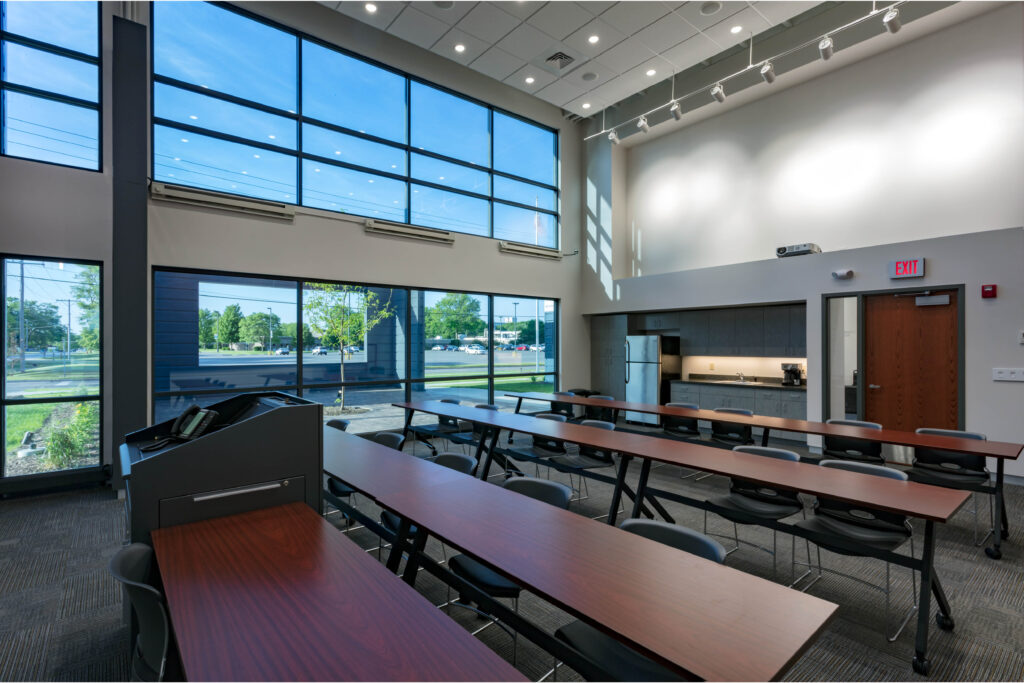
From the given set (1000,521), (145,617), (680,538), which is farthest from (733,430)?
(145,617)

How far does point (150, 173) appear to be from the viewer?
5141 millimetres

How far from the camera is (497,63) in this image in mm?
6680

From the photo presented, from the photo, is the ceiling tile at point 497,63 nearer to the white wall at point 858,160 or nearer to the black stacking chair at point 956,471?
the white wall at point 858,160

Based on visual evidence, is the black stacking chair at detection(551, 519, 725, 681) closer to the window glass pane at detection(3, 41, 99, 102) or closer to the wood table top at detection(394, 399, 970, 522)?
the wood table top at detection(394, 399, 970, 522)

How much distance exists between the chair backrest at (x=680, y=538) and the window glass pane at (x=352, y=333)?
525 centimetres

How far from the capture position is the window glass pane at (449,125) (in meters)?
7.31

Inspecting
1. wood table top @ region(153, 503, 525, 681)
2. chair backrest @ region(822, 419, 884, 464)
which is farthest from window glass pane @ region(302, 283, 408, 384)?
chair backrest @ region(822, 419, 884, 464)

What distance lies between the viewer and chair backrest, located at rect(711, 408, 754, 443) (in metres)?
5.18

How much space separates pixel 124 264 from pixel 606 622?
5.43 m

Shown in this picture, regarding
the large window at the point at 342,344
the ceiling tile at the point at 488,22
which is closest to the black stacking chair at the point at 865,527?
the large window at the point at 342,344

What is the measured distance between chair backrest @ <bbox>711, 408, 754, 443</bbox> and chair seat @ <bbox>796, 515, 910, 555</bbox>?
7.65ft

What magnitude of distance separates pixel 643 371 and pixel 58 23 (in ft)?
29.2

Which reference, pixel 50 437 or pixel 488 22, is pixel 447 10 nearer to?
pixel 488 22

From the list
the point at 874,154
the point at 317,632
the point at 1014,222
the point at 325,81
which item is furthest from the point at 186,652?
the point at 874,154
